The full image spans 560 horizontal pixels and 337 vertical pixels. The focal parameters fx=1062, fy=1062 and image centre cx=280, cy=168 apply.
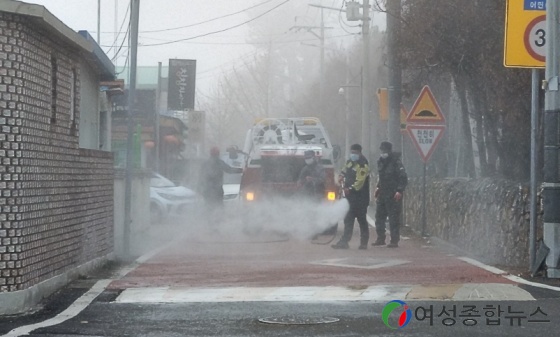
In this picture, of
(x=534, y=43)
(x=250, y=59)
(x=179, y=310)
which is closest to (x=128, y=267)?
(x=179, y=310)

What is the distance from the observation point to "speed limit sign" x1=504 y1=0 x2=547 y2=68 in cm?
1292

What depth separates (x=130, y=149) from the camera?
1748 cm

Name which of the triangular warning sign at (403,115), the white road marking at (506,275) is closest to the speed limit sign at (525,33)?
the white road marking at (506,275)

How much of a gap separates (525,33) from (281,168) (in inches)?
385

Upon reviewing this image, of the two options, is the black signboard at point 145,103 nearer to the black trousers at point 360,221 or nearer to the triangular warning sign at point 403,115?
the triangular warning sign at point 403,115

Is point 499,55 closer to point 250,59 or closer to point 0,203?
point 0,203

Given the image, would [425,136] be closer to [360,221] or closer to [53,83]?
[360,221]

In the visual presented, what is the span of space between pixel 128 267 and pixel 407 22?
282 inches

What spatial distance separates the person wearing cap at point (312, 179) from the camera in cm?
2095

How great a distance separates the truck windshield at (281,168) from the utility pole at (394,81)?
298 centimetres

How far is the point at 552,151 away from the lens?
41.3 ft

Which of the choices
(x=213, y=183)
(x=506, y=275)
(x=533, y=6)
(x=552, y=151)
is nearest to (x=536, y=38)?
(x=533, y=6)

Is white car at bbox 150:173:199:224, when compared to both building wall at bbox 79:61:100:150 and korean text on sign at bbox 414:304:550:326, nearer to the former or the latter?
building wall at bbox 79:61:100:150

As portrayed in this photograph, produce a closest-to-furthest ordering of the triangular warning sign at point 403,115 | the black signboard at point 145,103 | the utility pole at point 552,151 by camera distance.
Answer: the utility pole at point 552,151 < the triangular warning sign at point 403,115 < the black signboard at point 145,103
